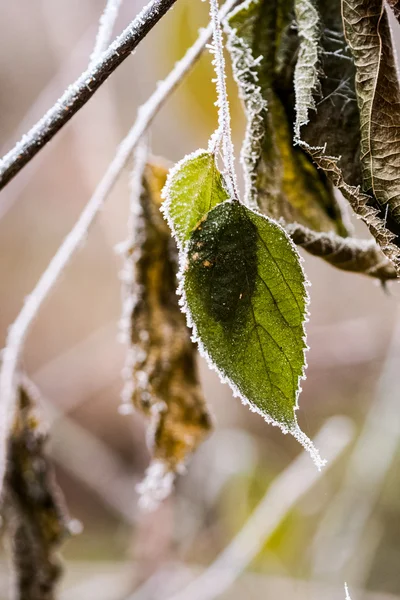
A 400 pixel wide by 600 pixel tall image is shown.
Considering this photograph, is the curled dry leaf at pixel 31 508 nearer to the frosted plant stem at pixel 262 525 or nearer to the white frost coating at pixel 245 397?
the white frost coating at pixel 245 397

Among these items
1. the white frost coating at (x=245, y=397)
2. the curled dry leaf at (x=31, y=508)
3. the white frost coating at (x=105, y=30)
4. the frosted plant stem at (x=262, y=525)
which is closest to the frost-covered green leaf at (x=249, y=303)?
the white frost coating at (x=245, y=397)

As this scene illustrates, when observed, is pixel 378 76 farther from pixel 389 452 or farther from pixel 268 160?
pixel 389 452

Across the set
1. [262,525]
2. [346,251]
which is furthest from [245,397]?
Answer: [262,525]

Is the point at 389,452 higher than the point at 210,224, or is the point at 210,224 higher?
the point at 210,224

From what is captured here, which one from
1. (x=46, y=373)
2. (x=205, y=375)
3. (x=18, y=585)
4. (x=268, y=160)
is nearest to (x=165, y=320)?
(x=268, y=160)

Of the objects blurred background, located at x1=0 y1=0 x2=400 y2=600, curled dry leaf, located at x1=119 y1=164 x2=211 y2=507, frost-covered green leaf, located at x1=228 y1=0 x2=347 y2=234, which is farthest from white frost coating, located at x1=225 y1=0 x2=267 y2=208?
blurred background, located at x1=0 y1=0 x2=400 y2=600

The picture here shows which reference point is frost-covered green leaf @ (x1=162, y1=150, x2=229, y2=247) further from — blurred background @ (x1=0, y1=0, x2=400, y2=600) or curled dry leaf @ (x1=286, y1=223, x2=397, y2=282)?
blurred background @ (x1=0, y1=0, x2=400, y2=600)
